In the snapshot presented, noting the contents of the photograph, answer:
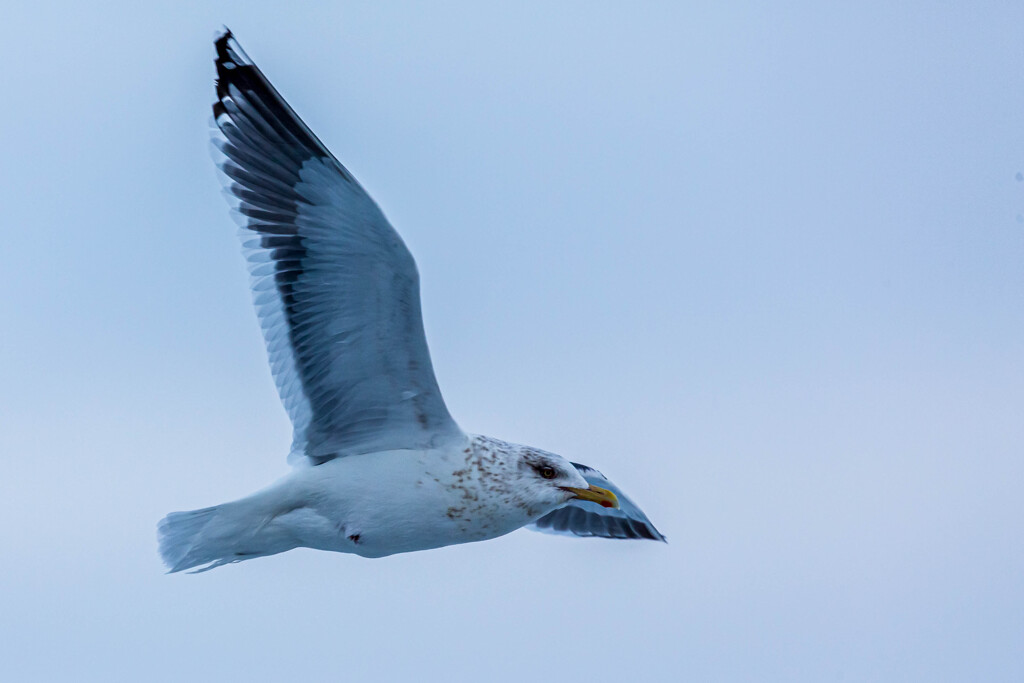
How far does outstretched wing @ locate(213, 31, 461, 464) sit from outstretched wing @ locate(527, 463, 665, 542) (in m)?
2.12

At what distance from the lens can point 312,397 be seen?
7.00 m

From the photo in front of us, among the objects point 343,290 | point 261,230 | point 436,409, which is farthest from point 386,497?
point 261,230

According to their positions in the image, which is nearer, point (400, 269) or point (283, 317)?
point (400, 269)

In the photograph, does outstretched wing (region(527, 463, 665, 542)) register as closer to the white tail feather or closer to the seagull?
the seagull

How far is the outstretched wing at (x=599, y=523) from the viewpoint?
880cm

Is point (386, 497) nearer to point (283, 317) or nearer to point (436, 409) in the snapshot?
point (436, 409)

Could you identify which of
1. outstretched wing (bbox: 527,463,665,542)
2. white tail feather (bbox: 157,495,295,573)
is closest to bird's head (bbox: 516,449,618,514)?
white tail feather (bbox: 157,495,295,573)

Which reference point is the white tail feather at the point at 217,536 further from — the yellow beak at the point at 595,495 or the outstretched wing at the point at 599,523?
the outstretched wing at the point at 599,523

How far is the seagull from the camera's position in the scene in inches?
259

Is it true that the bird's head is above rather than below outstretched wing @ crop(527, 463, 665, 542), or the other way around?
above

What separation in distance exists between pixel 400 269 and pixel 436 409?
82cm

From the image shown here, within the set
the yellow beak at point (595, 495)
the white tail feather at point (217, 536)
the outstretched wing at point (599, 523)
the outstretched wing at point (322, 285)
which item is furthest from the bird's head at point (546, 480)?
the outstretched wing at point (599, 523)

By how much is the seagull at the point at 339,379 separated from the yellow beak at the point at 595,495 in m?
0.01

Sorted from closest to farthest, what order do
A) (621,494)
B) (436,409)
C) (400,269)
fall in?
(400,269), (436,409), (621,494)
